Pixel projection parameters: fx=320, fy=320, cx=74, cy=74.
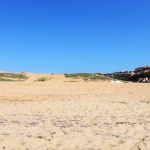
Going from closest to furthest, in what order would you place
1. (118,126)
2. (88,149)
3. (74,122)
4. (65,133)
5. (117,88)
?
(88,149)
(65,133)
(118,126)
(74,122)
(117,88)

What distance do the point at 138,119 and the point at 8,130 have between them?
3896mm

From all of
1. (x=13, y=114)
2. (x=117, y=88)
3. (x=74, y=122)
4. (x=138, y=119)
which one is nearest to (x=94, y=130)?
(x=74, y=122)

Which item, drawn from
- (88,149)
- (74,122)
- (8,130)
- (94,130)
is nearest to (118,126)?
(94,130)

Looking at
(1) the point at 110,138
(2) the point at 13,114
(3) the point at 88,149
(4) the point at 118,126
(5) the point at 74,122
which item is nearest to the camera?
(3) the point at 88,149

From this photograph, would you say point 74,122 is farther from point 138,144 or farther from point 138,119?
point 138,144

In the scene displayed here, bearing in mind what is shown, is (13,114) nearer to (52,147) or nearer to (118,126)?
(118,126)

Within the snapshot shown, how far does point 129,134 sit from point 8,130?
3.05 metres

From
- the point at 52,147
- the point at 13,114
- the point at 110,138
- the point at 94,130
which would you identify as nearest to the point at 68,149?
the point at 52,147

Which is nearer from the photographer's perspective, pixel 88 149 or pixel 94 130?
pixel 88 149

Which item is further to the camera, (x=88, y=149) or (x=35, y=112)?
(x=35, y=112)

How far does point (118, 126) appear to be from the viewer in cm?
854

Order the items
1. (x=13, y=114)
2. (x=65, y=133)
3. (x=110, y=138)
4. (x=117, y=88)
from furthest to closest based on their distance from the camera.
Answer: (x=117, y=88), (x=13, y=114), (x=65, y=133), (x=110, y=138)

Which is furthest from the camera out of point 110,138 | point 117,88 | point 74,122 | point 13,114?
point 117,88

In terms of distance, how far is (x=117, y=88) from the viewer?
2259cm
